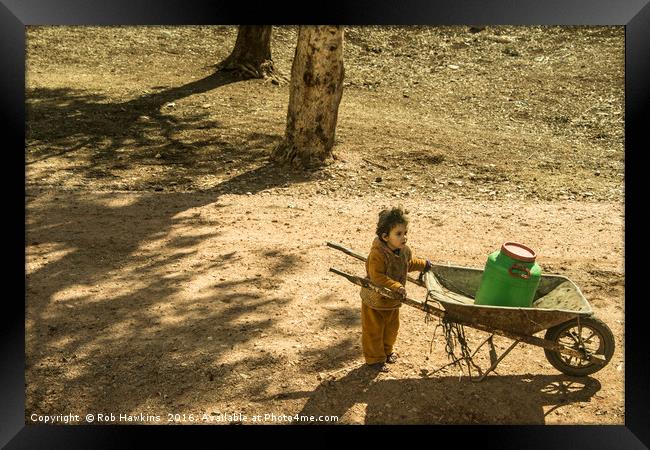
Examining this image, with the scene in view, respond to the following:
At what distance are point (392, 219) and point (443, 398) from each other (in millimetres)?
1563

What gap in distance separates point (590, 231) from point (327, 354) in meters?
4.84

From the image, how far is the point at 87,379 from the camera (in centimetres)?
596

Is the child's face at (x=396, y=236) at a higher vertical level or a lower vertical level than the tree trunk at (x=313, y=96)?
lower

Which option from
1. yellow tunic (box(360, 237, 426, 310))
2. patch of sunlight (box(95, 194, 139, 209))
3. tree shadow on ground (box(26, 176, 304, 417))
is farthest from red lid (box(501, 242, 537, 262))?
patch of sunlight (box(95, 194, 139, 209))

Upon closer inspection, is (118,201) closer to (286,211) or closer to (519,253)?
(286,211)

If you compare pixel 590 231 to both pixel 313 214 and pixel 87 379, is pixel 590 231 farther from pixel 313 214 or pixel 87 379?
pixel 87 379

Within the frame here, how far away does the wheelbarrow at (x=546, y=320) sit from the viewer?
558 centimetres

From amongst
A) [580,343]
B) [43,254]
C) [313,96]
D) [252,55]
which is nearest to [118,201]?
[43,254]

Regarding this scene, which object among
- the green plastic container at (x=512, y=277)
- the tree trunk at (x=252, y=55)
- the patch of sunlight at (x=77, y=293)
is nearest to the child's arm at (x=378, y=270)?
the green plastic container at (x=512, y=277)

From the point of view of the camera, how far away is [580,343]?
5.84 metres

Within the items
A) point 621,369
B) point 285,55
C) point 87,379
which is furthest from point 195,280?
point 285,55

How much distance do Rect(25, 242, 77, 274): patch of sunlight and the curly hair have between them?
427cm

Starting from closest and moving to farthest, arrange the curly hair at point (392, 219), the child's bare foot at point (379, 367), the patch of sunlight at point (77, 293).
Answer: the curly hair at point (392, 219), the child's bare foot at point (379, 367), the patch of sunlight at point (77, 293)

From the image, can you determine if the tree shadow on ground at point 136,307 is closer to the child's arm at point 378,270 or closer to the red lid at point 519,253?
the child's arm at point 378,270
